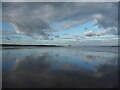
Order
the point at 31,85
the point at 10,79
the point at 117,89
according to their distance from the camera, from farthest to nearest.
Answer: the point at 10,79, the point at 31,85, the point at 117,89

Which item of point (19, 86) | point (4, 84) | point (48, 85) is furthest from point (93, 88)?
point (4, 84)

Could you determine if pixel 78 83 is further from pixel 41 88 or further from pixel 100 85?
pixel 41 88

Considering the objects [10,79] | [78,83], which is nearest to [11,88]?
[10,79]

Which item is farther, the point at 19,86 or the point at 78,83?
the point at 78,83

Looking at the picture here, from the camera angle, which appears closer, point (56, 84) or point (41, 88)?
point (41, 88)

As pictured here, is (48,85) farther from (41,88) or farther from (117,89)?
(117,89)

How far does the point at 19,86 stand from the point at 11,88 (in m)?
0.37

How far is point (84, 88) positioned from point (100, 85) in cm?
94

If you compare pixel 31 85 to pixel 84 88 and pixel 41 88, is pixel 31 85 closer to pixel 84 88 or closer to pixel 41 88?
pixel 41 88

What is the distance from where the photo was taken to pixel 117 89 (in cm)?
459

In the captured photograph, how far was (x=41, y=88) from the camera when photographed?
15.4ft

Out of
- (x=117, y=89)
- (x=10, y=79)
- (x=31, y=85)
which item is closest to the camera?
(x=117, y=89)

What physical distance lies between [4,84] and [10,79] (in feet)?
2.06

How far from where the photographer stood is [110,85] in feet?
16.5
